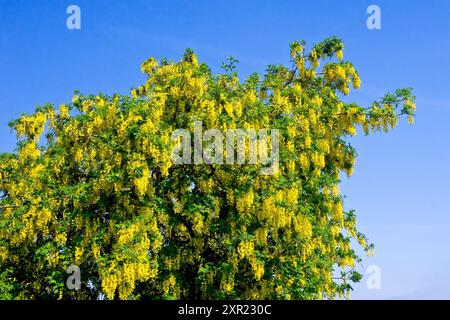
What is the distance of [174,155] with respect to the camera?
1639 cm

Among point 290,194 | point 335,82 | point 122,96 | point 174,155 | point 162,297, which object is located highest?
point 335,82

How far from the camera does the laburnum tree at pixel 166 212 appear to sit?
1505 cm

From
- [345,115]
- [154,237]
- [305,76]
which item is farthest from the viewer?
[305,76]

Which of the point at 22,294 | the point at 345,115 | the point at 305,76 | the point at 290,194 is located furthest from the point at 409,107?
the point at 22,294

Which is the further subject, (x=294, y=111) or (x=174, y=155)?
(x=294, y=111)

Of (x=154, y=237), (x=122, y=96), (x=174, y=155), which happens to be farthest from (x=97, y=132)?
(x=154, y=237)

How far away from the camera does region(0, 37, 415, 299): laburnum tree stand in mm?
15047

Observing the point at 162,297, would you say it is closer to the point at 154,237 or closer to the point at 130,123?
the point at 154,237

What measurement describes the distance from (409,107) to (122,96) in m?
12.0

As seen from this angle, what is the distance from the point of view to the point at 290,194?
54.0 feet

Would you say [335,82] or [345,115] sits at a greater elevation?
[335,82]

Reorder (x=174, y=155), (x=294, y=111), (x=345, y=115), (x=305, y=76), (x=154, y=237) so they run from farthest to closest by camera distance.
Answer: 1. (x=305, y=76)
2. (x=345, y=115)
3. (x=294, y=111)
4. (x=174, y=155)
5. (x=154, y=237)

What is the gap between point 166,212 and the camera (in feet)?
52.5

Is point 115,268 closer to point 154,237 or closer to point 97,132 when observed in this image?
point 154,237
